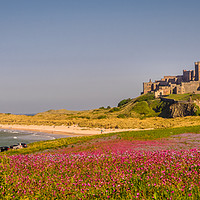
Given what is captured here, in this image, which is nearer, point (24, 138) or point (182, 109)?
point (24, 138)

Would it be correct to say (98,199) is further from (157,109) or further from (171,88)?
(171,88)

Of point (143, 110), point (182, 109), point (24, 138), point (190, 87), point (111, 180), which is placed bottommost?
point (24, 138)

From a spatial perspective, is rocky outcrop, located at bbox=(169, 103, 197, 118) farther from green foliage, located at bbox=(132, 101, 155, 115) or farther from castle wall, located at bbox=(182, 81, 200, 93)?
castle wall, located at bbox=(182, 81, 200, 93)

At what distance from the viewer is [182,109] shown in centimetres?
10038

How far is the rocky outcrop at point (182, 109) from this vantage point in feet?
318

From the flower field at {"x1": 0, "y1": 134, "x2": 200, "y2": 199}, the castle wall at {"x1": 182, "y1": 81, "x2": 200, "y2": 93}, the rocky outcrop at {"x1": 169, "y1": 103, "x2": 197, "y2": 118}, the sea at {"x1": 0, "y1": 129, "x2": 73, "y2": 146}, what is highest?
the castle wall at {"x1": 182, "y1": 81, "x2": 200, "y2": 93}

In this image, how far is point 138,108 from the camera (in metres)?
133

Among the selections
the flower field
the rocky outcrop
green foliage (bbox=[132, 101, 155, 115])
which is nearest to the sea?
the flower field

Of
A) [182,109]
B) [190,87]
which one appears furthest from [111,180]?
[190,87]

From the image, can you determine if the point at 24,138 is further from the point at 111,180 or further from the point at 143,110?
the point at 143,110

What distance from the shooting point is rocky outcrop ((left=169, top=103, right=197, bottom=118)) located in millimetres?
96850

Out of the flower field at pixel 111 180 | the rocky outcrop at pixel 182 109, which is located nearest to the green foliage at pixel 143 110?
the rocky outcrop at pixel 182 109

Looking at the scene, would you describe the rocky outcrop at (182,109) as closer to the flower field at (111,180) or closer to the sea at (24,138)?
the sea at (24,138)

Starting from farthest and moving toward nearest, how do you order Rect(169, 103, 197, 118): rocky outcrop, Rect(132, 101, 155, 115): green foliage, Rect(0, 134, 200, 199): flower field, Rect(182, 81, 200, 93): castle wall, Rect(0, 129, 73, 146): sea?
Rect(182, 81, 200, 93): castle wall, Rect(132, 101, 155, 115): green foliage, Rect(169, 103, 197, 118): rocky outcrop, Rect(0, 129, 73, 146): sea, Rect(0, 134, 200, 199): flower field
